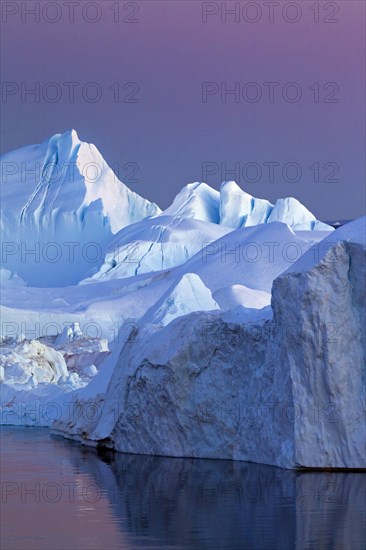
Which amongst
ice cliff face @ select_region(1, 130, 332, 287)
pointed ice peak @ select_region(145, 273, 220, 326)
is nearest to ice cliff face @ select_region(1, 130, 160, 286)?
ice cliff face @ select_region(1, 130, 332, 287)

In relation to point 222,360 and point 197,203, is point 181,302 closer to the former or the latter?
point 222,360

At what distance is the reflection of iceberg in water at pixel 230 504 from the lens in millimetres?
9922

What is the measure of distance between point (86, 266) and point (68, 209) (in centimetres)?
564

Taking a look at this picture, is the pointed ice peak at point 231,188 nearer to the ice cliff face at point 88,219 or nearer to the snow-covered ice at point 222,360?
the ice cliff face at point 88,219

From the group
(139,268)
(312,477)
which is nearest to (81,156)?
(139,268)

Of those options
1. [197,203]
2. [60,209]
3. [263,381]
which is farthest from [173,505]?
[197,203]

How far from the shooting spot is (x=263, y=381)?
15.7m

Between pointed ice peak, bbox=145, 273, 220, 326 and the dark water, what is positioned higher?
pointed ice peak, bbox=145, 273, 220, 326

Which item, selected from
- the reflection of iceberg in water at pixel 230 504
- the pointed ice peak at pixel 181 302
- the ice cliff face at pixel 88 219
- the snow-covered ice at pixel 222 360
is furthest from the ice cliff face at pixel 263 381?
the ice cliff face at pixel 88 219

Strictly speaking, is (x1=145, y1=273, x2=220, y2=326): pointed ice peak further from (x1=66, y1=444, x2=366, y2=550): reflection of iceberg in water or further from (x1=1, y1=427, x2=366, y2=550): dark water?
(x1=66, y1=444, x2=366, y2=550): reflection of iceberg in water

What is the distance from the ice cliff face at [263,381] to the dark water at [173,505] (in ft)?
1.37

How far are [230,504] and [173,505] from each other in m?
0.58

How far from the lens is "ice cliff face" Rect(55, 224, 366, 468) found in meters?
14.3

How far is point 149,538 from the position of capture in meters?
9.95
